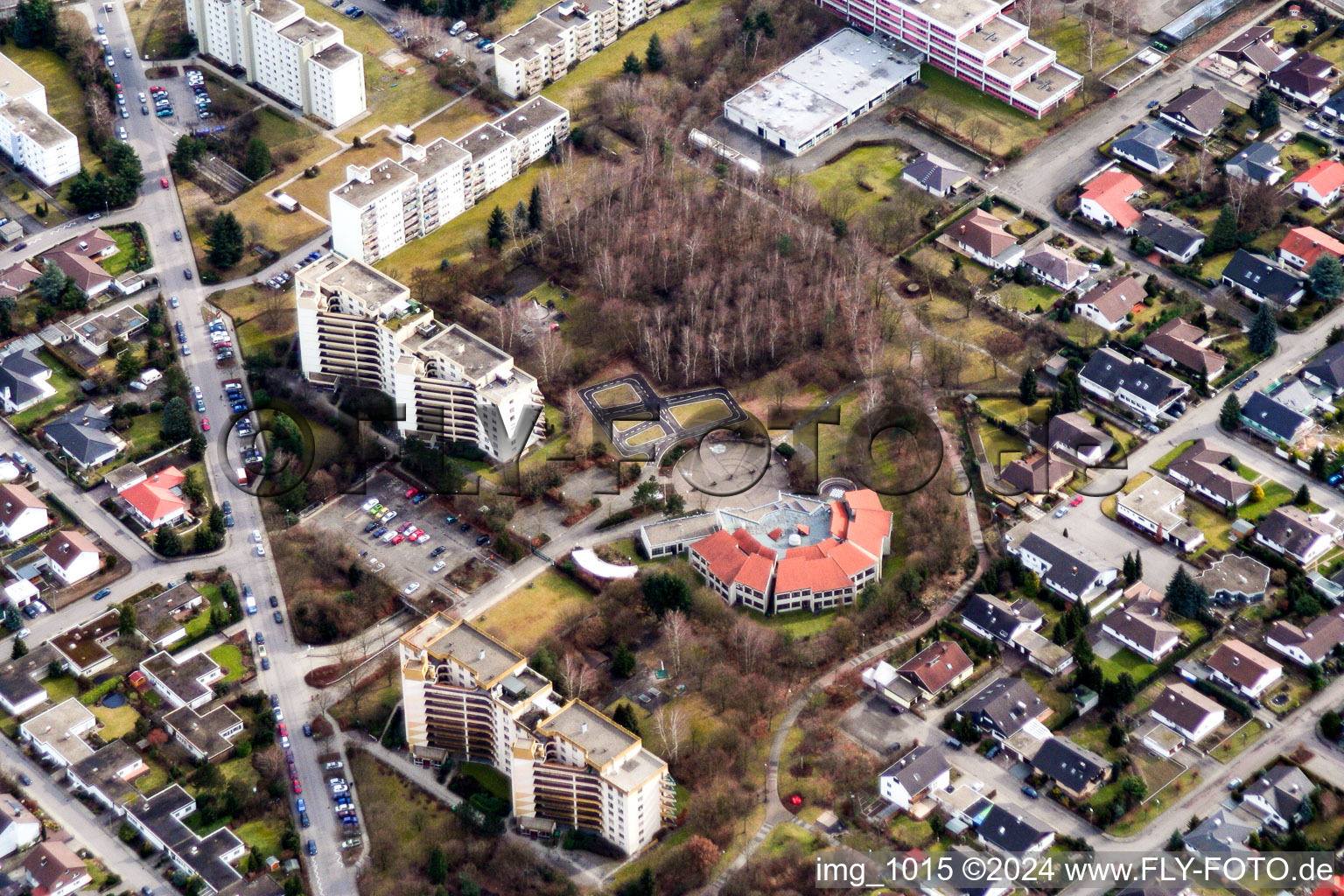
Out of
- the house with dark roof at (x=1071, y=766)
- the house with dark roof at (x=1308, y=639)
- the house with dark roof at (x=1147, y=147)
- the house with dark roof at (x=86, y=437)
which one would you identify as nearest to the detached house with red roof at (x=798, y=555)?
the house with dark roof at (x=1071, y=766)

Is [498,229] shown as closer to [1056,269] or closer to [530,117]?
[530,117]

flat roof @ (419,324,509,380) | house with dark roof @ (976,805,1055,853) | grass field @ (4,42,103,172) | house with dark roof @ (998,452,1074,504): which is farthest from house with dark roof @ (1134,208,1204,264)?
grass field @ (4,42,103,172)

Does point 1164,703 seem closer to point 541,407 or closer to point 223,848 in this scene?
point 541,407

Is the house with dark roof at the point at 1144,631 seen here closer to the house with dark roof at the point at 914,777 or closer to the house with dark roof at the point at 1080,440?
the house with dark roof at the point at 1080,440

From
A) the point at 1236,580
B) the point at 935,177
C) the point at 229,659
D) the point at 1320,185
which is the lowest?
the point at 229,659

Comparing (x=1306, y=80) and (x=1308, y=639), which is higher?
(x=1306, y=80)

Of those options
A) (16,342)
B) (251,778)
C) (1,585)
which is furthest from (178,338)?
(251,778)

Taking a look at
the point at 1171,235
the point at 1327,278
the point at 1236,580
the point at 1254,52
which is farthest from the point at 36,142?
the point at 1254,52
